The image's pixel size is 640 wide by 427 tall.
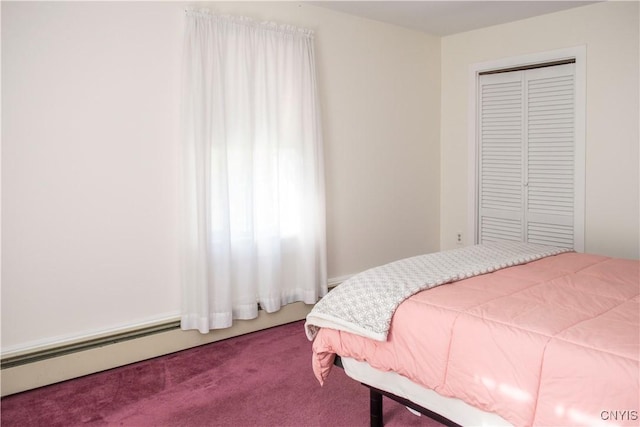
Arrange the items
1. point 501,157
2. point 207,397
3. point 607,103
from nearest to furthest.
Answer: point 207,397 < point 607,103 < point 501,157

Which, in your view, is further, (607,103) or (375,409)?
(607,103)

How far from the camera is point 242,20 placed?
346 cm

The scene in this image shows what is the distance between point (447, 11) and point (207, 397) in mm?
3337

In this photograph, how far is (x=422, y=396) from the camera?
6.64ft

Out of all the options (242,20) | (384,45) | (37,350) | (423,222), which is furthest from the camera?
(423,222)

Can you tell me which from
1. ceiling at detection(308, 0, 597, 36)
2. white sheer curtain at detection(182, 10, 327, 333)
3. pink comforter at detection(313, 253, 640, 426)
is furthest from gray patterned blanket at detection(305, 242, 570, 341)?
ceiling at detection(308, 0, 597, 36)

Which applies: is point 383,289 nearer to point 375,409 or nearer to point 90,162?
point 375,409

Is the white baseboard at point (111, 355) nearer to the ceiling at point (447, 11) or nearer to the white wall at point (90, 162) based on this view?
the white wall at point (90, 162)

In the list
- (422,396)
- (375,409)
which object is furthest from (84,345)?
(422,396)

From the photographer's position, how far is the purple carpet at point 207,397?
96.6 inches

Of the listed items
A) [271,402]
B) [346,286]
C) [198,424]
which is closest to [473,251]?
[346,286]

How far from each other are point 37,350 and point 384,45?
3446mm

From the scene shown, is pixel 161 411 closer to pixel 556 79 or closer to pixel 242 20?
pixel 242 20

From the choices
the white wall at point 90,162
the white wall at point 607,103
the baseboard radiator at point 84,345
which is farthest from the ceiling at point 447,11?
the baseboard radiator at point 84,345
